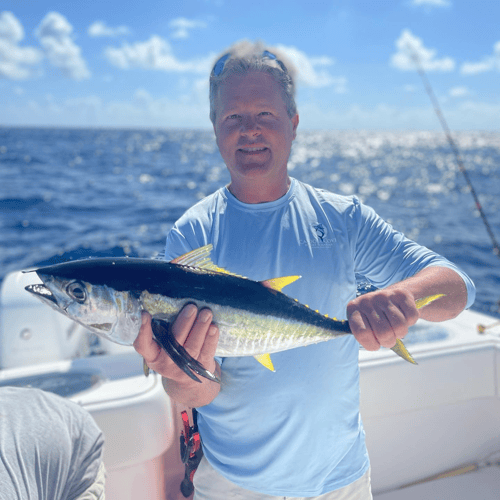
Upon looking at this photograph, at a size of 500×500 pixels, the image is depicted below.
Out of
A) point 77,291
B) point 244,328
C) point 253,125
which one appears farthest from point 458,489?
point 77,291

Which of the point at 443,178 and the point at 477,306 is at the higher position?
the point at 443,178

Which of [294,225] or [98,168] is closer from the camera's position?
[294,225]

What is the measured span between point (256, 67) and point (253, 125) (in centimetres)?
26

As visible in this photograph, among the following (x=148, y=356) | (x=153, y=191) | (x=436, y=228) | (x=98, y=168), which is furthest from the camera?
(x=98, y=168)

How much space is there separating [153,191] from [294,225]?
24418 mm

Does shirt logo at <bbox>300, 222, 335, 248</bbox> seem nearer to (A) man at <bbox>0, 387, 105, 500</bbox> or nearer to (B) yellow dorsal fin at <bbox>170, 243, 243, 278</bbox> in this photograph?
(B) yellow dorsal fin at <bbox>170, 243, 243, 278</bbox>

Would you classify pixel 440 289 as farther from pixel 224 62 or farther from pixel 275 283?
pixel 224 62

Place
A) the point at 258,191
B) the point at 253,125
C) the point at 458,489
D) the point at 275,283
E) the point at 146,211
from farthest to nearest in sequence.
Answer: the point at 146,211 < the point at 458,489 < the point at 258,191 < the point at 253,125 < the point at 275,283

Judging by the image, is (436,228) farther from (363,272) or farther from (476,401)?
(363,272)

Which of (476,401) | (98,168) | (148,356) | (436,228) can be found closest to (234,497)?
(148,356)

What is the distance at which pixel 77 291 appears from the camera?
1477mm

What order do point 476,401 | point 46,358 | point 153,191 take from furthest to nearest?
point 153,191 < point 46,358 < point 476,401

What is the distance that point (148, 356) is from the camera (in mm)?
1552

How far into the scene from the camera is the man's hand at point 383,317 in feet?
4.87
